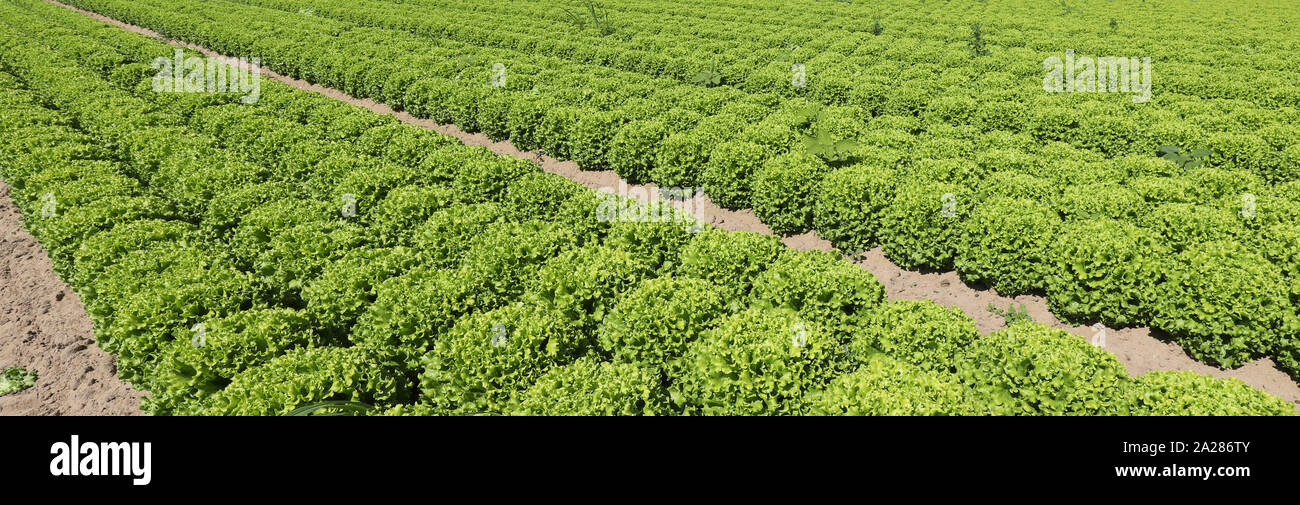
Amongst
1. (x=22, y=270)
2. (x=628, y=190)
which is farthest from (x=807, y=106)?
(x=22, y=270)

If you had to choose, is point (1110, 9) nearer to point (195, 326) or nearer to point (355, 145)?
point (355, 145)

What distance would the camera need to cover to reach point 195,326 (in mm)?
7742

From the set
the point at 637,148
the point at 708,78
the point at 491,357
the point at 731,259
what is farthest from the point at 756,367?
the point at 708,78

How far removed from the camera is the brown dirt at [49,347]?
29.1 feet

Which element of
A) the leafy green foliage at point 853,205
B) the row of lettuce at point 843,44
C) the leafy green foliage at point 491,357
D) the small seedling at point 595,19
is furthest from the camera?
the small seedling at point 595,19

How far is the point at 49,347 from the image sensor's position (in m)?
9.95

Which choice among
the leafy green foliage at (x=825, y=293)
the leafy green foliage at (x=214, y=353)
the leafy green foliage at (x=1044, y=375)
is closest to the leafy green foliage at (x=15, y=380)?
the leafy green foliage at (x=214, y=353)

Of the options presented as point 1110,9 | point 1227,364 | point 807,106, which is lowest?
point 1227,364

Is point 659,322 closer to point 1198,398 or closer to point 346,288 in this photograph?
point 346,288

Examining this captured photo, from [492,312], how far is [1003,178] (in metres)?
10.0

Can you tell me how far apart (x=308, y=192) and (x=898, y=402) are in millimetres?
12234

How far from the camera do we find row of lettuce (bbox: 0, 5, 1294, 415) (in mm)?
6848

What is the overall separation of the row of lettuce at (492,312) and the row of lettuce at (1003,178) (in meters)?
2.96

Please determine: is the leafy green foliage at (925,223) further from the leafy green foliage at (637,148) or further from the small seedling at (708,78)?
the small seedling at (708,78)
